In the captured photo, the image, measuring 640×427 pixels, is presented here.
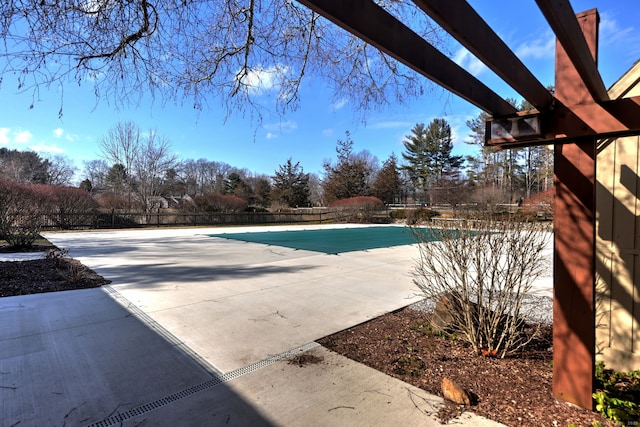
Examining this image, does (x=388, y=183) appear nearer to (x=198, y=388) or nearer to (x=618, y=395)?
(x=618, y=395)

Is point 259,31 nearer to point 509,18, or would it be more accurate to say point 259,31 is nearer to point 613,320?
point 509,18

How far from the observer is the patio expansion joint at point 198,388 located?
6.84 feet

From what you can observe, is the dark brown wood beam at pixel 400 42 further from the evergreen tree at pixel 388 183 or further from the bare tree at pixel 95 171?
the bare tree at pixel 95 171

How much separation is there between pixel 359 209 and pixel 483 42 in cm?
2700

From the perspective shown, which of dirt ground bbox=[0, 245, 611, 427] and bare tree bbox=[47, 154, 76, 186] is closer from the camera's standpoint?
dirt ground bbox=[0, 245, 611, 427]

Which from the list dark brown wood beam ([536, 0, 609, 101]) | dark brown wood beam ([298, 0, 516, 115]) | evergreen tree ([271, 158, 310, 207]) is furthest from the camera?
evergreen tree ([271, 158, 310, 207])

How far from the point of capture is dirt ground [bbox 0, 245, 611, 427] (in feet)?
6.97

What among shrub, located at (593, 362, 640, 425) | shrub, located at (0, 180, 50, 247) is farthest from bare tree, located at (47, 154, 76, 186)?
shrub, located at (593, 362, 640, 425)

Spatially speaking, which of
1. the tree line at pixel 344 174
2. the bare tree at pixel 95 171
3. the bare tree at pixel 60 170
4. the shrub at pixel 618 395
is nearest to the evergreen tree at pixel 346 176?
the tree line at pixel 344 174

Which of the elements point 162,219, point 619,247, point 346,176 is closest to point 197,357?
point 619,247

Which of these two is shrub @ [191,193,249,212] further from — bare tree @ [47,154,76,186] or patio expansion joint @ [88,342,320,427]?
patio expansion joint @ [88,342,320,427]

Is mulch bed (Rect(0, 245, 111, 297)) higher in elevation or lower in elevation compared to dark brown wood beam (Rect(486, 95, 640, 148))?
lower

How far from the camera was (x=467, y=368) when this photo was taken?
276 centimetres

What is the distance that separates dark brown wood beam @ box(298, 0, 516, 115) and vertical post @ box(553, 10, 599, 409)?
1.89 feet
